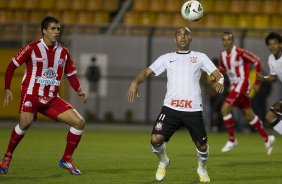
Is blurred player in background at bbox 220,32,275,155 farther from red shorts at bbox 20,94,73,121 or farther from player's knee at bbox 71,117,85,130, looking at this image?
red shorts at bbox 20,94,73,121

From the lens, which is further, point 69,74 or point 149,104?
point 149,104

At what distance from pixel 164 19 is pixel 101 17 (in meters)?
2.04

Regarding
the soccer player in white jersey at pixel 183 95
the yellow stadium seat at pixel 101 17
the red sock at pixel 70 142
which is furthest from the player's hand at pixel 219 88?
the yellow stadium seat at pixel 101 17

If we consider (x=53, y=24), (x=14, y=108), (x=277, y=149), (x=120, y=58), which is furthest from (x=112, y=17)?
(x=53, y=24)

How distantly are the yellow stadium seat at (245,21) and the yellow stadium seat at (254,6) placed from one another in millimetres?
231

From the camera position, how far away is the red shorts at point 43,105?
1073 centimetres

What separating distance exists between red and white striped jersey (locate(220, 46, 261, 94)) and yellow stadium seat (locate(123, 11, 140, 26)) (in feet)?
32.4

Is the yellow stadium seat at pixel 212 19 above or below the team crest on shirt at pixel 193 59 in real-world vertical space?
below

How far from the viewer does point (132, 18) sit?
25.4m

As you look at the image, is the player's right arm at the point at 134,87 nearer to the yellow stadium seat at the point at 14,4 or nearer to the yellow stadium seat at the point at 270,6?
the yellow stadium seat at the point at 270,6

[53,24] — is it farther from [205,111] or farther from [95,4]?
[95,4]

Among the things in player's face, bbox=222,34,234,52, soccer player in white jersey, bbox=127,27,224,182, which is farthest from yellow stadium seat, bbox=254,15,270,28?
soccer player in white jersey, bbox=127,27,224,182

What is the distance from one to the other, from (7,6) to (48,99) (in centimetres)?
1577

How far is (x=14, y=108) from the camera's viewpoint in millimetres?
24219
